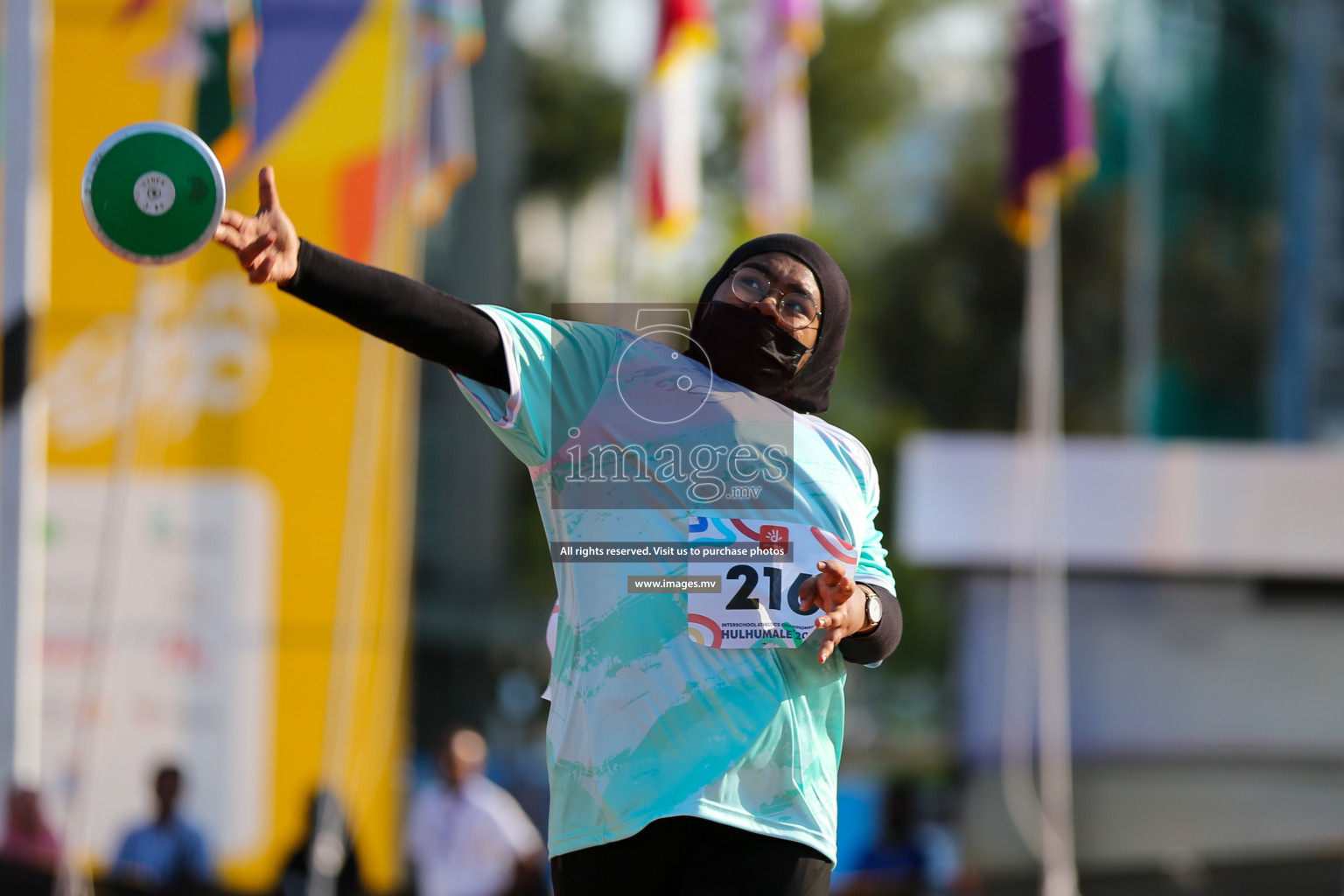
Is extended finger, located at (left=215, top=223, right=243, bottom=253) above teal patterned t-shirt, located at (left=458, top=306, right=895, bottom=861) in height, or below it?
above

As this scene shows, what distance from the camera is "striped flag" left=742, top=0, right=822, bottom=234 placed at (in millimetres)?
11219

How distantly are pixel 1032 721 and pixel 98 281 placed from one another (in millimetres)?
6170

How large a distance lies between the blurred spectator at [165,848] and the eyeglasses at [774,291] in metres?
6.07

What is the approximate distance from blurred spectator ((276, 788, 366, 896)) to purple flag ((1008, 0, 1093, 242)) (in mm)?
4680

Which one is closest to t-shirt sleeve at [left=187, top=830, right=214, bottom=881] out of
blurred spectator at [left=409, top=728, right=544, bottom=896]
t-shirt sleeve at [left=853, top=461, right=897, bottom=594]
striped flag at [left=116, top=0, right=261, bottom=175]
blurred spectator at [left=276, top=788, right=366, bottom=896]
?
blurred spectator at [left=276, top=788, right=366, bottom=896]

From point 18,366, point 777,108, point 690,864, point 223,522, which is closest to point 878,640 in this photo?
point 690,864

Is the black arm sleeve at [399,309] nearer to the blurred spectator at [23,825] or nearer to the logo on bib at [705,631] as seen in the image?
the logo on bib at [705,631]

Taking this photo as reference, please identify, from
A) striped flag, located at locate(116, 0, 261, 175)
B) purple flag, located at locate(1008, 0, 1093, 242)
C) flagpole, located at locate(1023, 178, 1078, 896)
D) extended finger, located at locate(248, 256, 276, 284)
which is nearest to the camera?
extended finger, located at locate(248, 256, 276, 284)

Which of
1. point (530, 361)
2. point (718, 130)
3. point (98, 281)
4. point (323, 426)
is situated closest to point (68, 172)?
point (98, 281)

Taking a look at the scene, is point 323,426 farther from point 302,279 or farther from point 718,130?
point 718,130

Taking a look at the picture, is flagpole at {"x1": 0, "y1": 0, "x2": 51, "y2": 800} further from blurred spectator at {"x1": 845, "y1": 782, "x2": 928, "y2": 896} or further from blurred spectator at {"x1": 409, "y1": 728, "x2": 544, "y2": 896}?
blurred spectator at {"x1": 845, "y1": 782, "x2": 928, "y2": 896}

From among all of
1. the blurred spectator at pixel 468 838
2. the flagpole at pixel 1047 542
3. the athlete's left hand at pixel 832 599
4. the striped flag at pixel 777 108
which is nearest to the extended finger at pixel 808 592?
the athlete's left hand at pixel 832 599

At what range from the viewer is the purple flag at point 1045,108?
838cm

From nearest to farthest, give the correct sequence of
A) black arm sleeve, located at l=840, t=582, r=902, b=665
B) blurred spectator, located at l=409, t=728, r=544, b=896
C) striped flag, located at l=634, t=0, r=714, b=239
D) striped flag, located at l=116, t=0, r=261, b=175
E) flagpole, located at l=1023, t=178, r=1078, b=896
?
black arm sleeve, located at l=840, t=582, r=902, b=665 < striped flag, located at l=116, t=0, r=261, b=175 < blurred spectator, located at l=409, t=728, r=544, b=896 < flagpole, located at l=1023, t=178, r=1078, b=896 < striped flag, located at l=634, t=0, r=714, b=239
